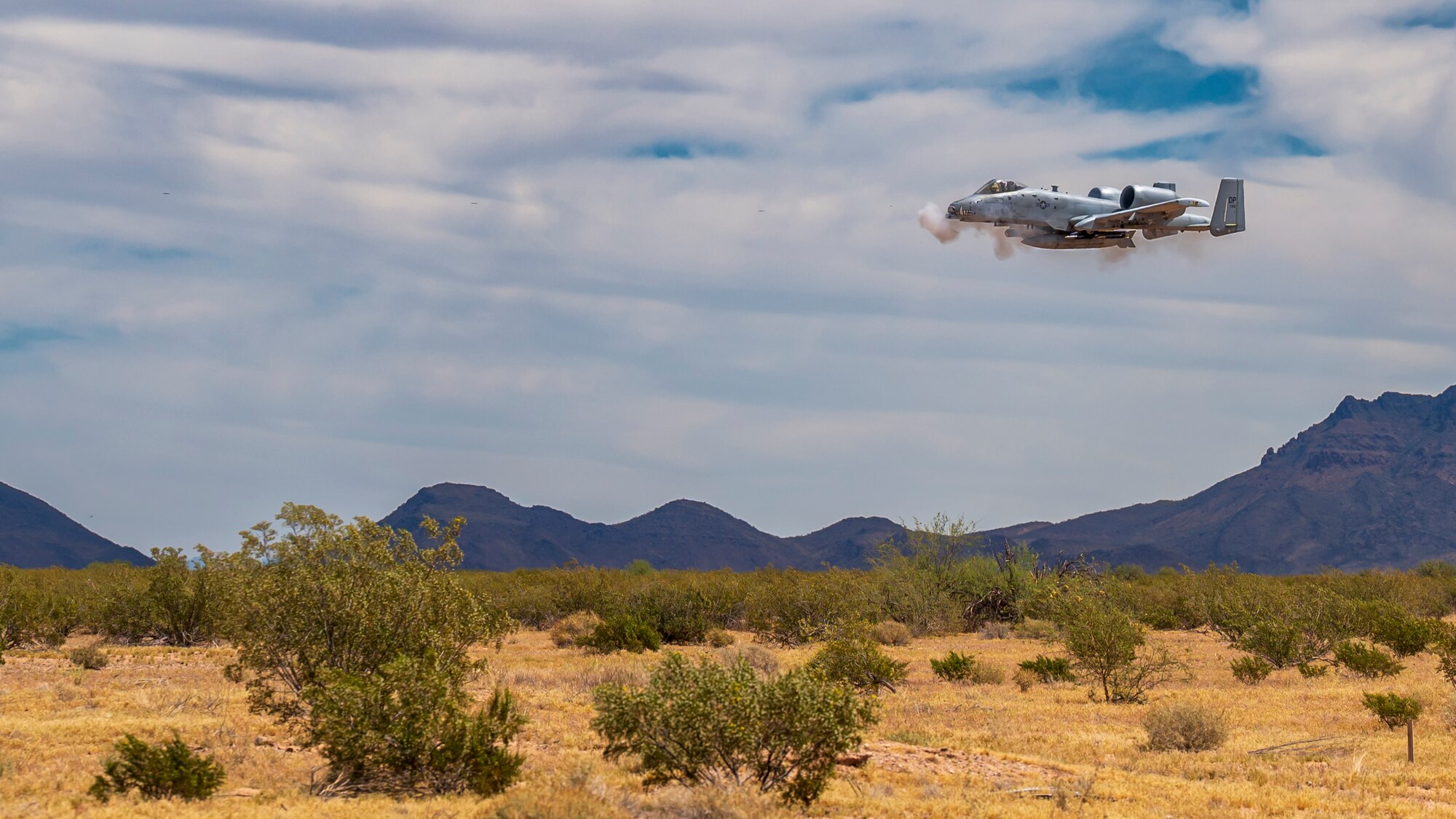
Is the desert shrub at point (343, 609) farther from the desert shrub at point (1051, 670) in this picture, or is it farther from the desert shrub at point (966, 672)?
the desert shrub at point (1051, 670)

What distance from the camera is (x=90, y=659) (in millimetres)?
26750

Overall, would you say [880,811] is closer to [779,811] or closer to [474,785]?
[779,811]

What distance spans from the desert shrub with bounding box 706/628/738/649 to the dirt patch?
20799 millimetres

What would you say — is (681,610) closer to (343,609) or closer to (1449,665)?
(1449,665)

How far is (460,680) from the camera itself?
49.1 ft

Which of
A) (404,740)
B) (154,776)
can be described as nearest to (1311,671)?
(404,740)

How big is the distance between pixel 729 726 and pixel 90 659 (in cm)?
2166

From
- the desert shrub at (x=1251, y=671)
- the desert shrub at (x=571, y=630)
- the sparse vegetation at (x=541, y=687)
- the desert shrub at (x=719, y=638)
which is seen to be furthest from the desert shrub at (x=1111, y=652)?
the desert shrub at (x=571, y=630)

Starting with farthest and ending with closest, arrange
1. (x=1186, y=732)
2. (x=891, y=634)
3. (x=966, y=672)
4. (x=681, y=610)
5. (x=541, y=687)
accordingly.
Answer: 1. (x=681, y=610)
2. (x=891, y=634)
3. (x=966, y=672)
4. (x=541, y=687)
5. (x=1186, y=732)

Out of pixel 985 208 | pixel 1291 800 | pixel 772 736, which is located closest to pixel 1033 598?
pixel 985 208

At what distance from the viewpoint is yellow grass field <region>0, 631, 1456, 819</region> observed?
11.7 meters

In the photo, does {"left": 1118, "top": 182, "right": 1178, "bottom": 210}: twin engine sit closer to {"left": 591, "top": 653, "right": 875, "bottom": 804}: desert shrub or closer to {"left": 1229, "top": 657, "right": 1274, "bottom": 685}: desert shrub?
{"left": 1229, "top": 657, "right": 1274, "bottom": 685}: desert shrub

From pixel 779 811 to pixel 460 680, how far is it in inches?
212

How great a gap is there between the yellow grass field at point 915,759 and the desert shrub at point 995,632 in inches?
725
